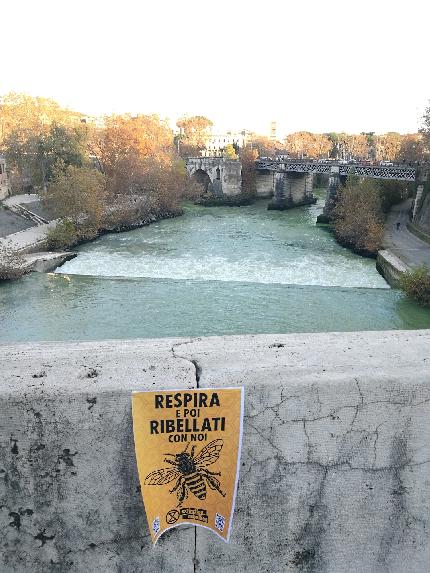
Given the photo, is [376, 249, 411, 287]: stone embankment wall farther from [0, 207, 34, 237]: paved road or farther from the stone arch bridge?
[0, 207, 34, 237]: paved road

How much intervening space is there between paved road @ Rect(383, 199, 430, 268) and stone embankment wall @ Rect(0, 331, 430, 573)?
17571 millimetres

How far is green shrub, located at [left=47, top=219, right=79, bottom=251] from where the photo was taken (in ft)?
78.2

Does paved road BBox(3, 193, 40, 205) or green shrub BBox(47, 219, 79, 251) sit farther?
paved road BBox(3, 193, 40, 205)

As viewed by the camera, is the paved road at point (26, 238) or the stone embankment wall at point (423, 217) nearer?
the paved road at point (26, 238)

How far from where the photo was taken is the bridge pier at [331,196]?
32794 millimetres

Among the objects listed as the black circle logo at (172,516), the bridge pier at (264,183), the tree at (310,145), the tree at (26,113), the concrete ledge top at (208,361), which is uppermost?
the tree at (26,113)

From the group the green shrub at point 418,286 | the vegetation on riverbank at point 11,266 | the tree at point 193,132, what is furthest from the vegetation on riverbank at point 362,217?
the tree at point 193,132

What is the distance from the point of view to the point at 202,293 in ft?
52.9

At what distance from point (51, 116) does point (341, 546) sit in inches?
2220

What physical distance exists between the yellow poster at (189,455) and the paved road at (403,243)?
59.5ft

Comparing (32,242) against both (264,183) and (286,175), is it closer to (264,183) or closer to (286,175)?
(286,175)

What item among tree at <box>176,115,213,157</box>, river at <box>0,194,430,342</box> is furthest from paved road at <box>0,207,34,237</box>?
tree at <box>176,115,213,157</box>

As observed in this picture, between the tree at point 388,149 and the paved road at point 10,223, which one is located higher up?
the tree at point 388,149

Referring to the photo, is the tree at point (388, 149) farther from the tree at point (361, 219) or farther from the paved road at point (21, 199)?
the paved road at point (21, 199)
